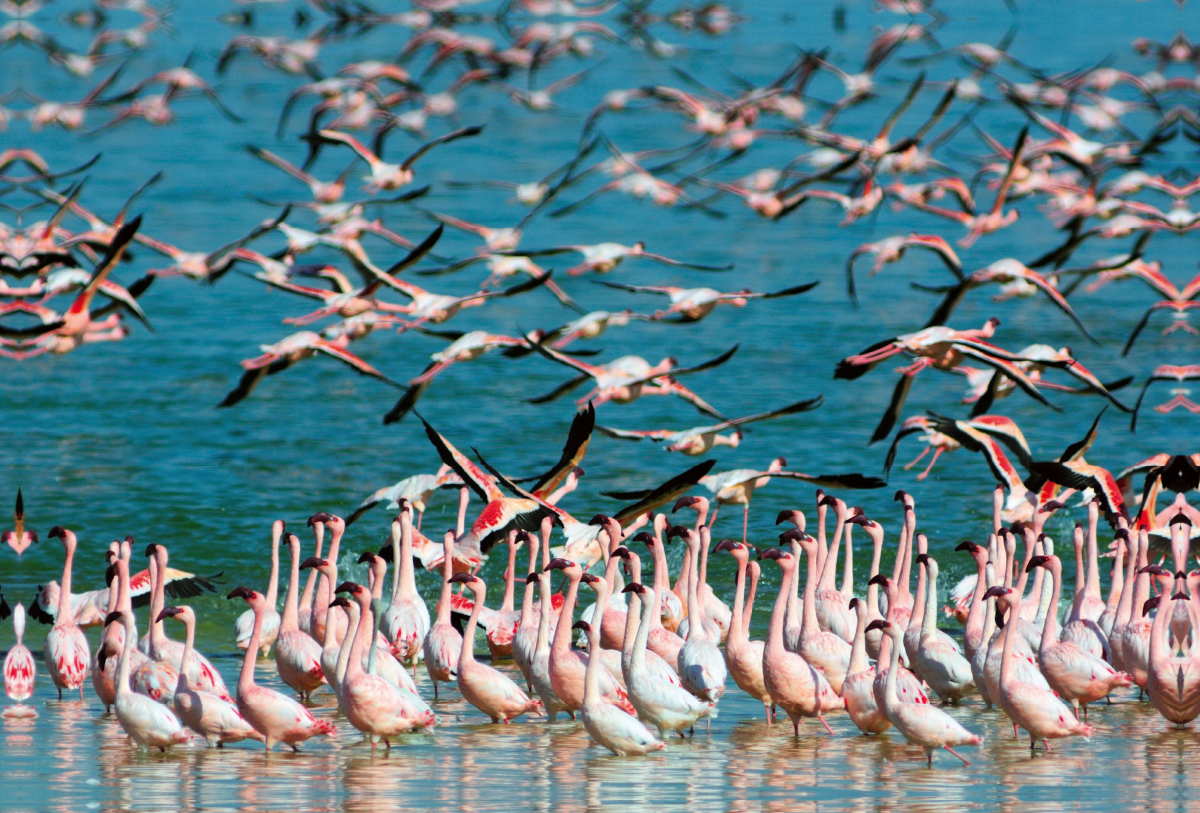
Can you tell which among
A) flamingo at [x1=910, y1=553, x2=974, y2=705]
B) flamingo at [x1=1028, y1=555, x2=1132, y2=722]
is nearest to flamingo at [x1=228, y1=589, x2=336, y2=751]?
flamingo at [x1=910, y1=553, x2=974, y2=705]

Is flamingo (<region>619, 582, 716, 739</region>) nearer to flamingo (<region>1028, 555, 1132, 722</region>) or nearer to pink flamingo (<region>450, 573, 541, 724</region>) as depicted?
pink flamingo (<region>450, 573, 541, 724</region>)

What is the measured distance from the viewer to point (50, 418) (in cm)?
2514

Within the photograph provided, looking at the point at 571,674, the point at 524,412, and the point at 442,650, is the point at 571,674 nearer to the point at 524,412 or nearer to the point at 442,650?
the point at 442,650

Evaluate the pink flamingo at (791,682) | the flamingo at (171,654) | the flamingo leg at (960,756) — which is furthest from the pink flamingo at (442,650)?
the flamingo leg at (960,756)

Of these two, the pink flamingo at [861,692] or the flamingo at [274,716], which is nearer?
the flamingo at [274,716]

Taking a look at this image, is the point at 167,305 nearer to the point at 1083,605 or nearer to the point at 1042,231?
the point at 1042,231

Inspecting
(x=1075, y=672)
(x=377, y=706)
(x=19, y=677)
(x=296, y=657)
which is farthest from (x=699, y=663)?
(x=19, y=677)

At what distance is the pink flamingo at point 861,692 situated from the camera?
1095cm

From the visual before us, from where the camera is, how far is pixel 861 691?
11.0 meters

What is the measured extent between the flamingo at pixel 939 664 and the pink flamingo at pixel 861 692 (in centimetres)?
97

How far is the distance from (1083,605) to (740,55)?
163 feet

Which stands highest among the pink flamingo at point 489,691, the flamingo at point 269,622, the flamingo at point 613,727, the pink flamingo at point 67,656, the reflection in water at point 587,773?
the flamingo at point 269,622

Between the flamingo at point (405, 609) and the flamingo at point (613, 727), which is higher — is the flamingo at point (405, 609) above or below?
above

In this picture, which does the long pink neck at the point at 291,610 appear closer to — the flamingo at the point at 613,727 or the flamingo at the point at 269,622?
the flamingo at the point at 269,622
